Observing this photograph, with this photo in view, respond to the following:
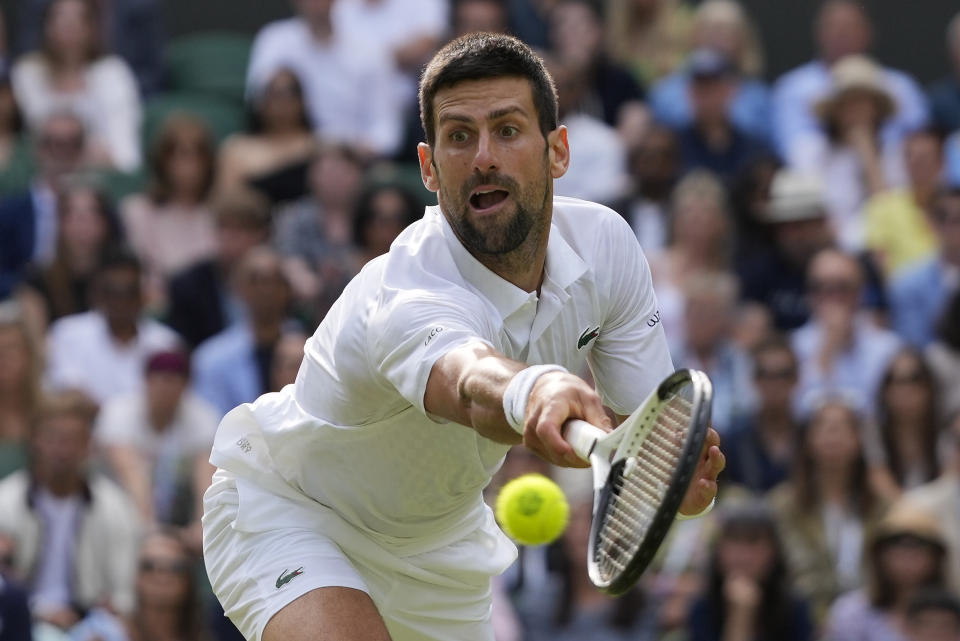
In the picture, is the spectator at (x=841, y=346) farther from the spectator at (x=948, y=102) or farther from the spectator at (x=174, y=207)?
the spectator at (x=174, y=207)

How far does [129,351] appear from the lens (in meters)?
8.98

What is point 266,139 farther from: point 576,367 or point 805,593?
point 576,367

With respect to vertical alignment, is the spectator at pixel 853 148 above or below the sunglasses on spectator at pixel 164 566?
above

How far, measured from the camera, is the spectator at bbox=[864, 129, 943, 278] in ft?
32.4

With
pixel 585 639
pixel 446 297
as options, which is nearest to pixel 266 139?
pixel 585 639

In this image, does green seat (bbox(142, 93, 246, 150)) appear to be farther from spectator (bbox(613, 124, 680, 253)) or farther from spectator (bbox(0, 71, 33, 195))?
spectator (bbox(613, 124, 680, 253))

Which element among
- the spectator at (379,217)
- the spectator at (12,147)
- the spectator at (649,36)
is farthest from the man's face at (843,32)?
the spectator at (12,147)

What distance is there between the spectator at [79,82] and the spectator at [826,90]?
4337 mm

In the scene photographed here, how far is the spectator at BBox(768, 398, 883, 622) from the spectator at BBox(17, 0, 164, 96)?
5.77 meters

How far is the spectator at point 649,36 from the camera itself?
38.6 ft

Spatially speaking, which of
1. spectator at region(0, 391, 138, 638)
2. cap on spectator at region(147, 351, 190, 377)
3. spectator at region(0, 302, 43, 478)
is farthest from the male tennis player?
spectator at region(0, 302, 43, 478)

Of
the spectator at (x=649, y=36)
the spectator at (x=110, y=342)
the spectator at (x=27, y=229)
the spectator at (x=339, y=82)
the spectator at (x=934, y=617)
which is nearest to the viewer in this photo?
the spectator at (x=934, y=617)

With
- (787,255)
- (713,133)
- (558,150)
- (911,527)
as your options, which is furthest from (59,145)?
(558,150)

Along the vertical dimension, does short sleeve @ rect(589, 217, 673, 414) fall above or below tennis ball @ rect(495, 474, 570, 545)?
above
